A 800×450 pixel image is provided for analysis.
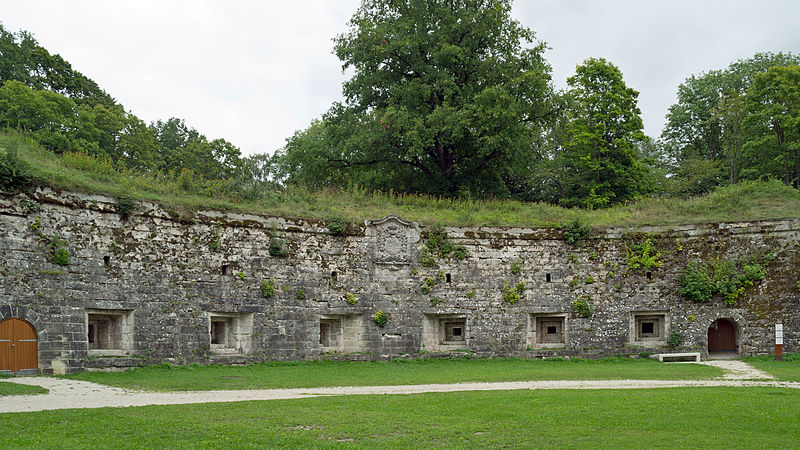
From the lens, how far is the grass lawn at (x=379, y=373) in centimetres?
1761

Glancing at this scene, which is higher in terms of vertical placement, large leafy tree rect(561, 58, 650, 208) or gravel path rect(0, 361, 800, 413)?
large leafy tree rect(561, 58, 650, 208)

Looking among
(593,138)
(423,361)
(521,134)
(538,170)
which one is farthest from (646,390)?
(538,170)

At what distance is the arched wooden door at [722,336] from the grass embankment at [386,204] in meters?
4.04

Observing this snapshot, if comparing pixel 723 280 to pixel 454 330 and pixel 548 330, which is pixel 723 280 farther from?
pixel 454 330

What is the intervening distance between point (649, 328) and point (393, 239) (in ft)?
33.7

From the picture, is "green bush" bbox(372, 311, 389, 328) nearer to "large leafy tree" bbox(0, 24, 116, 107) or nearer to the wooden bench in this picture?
the wooden bench

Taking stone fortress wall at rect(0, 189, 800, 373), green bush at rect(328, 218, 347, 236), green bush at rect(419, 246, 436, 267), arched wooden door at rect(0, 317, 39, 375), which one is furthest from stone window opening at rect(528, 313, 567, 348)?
arched wooden door at rect(0, 317, 39, 375)

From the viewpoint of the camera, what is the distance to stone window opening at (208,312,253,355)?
889 inches

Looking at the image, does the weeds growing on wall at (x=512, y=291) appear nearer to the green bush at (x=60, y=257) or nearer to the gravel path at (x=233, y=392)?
the gravel path at (x=233, y=392)

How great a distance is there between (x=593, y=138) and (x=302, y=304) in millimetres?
21326

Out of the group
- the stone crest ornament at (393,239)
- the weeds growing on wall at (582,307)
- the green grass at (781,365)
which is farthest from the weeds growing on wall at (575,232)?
the green grass at (781,365)

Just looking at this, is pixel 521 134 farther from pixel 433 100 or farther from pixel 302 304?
pixel 302 304

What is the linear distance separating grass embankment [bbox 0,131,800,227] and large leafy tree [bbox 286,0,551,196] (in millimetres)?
4879

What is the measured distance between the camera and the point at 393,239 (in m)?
25.2
